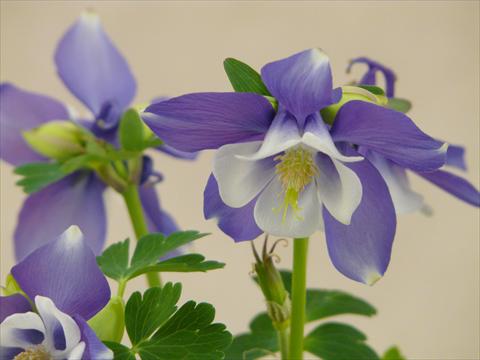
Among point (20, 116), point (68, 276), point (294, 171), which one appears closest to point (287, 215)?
point (294, 171)

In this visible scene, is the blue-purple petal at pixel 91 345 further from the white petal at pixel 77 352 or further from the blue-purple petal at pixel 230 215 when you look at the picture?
the blue-purple petal at pixel 230 215

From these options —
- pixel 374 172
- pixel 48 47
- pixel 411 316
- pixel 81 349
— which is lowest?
pixel 81 349

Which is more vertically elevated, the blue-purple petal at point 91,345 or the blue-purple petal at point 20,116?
the blue-purple petal at point 20,116

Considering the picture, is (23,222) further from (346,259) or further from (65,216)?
(346,259)

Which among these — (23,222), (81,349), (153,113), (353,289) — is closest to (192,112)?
(153,113)

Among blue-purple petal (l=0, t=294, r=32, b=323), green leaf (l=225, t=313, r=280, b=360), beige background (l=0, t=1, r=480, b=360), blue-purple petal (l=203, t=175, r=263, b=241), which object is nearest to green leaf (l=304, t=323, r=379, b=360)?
green leaf (l=225, t=313, r=280, b=360)

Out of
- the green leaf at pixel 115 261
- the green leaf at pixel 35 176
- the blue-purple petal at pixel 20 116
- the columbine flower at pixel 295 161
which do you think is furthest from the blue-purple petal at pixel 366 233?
the blue-purple petal at pixel 20 116
